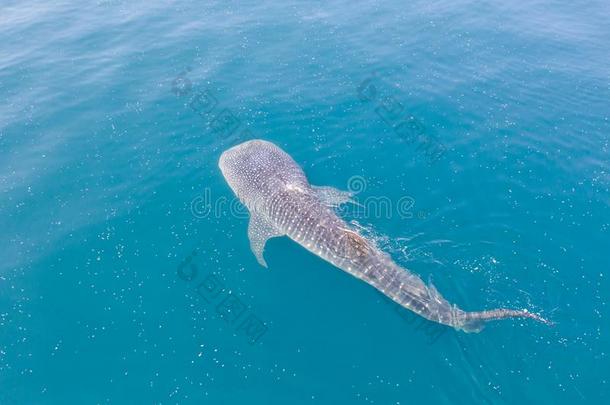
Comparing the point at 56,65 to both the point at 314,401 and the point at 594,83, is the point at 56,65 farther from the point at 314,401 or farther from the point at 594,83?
the point at 594,83

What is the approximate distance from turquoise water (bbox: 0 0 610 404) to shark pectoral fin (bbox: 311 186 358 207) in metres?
0.77

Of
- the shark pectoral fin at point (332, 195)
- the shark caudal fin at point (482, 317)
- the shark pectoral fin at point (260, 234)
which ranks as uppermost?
the shark pectoral fin at point (332, 195)

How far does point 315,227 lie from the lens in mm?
17719

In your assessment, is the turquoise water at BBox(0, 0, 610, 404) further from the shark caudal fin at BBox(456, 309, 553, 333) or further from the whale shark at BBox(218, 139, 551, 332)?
the whale shark at BBox(218, 139, 551, 332)

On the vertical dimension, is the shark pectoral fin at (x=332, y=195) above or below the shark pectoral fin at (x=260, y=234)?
above

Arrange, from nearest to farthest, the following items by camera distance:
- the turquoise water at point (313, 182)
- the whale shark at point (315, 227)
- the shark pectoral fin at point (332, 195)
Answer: the turquoise water at point (313, 182)
the whale shark at point (315, 227)
the shark pectoral fin at point (332, 195)

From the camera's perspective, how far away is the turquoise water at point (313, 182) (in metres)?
14.8

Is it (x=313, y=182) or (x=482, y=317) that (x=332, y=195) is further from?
(x=482, y=317)

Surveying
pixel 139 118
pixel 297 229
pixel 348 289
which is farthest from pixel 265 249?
pixel 139 118

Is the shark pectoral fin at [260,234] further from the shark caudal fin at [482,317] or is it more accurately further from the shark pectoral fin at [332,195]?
the shark caudal fin at [482,317]

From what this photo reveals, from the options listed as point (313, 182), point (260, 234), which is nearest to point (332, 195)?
point (313, 182)

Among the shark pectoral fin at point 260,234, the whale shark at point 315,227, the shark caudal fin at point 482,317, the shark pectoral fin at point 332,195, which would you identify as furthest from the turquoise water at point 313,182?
the shark pectoral fin at point 332,195

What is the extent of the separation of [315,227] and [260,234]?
2550mm

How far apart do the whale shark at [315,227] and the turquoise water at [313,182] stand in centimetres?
58
